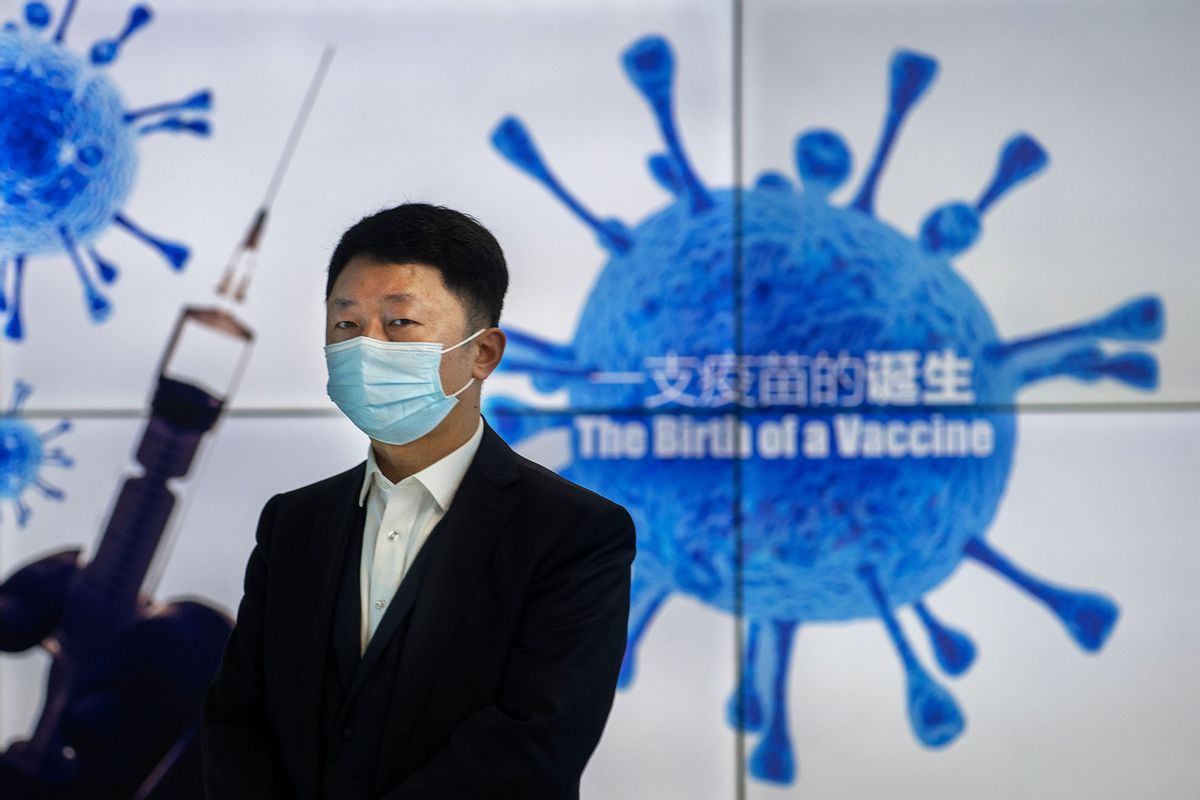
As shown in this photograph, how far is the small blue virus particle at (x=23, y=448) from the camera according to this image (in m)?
2.97

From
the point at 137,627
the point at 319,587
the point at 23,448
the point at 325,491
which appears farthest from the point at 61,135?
the point at 319,587

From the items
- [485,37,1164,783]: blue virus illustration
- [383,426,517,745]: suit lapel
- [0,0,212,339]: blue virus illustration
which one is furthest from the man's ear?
[0,0,212,339]: blue virus illustration

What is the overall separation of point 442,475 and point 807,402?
157cm

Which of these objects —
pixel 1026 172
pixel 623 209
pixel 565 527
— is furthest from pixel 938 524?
pixel 565 527

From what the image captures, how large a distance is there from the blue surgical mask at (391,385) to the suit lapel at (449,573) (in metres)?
0.09

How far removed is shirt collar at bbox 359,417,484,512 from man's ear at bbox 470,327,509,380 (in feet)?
0.27

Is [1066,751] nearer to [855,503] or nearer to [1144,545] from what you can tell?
[1144,545]

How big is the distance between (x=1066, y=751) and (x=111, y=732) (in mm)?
2368

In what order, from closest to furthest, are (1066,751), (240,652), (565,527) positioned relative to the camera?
(565,527) < (240,652) < (1066,751)

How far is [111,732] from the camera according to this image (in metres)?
2.96

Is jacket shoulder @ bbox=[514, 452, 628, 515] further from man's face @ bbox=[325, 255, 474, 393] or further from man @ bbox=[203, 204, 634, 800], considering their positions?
man's face @ bbox=[325, 255, 474, 393]

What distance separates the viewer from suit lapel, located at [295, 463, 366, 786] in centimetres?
141

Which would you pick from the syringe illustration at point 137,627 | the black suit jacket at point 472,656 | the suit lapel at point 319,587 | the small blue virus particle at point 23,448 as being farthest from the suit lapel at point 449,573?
the small blue virus particle at point 23,448

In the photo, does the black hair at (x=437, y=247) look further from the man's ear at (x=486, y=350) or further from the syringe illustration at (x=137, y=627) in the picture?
the syringe illustration at (x=137, y=627)
